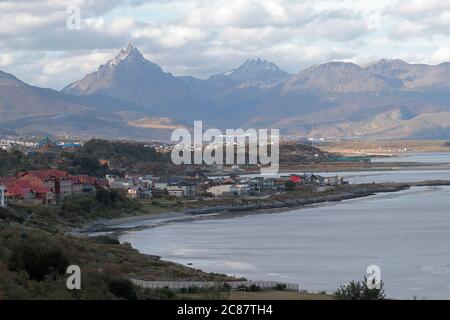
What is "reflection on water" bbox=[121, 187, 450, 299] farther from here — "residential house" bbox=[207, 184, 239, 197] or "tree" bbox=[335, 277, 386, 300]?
"residential house" bbox=[207, 184, 239, 197]

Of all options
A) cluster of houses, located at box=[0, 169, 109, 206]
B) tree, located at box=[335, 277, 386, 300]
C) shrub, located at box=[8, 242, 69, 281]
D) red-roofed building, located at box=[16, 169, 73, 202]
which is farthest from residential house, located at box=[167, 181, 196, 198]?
tree, located at box=[335, 277, 386, 300]

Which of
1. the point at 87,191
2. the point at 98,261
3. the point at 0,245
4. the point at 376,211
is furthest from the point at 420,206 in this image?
the point at 0,245

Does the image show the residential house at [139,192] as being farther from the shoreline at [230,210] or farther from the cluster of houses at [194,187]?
the shoreline at [230,210]

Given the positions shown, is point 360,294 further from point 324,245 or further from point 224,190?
point 224,190

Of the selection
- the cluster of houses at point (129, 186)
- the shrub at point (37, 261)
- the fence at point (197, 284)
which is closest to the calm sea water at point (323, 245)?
the fence at point (197, 284)

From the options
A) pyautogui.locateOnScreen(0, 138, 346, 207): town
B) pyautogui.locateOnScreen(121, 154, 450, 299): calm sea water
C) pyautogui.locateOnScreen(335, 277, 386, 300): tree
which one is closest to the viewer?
pyautogui.locateOnScreen(335, 277, 386, 300): tree

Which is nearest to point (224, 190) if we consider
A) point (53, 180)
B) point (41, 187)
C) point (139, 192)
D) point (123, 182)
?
point (123, 182)
